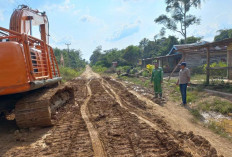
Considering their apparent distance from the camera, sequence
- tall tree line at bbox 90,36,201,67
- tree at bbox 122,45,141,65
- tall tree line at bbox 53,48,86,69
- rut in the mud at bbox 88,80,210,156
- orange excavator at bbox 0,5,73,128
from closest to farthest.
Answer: rut in the mud at bbox 88,80,210,156
orange excavator at bbox 0,5,73,128
tall tree line at bbox 90,36,201,67
tall tree line at bbox 53,48,86,69
tree at bbox 122,45,141,65

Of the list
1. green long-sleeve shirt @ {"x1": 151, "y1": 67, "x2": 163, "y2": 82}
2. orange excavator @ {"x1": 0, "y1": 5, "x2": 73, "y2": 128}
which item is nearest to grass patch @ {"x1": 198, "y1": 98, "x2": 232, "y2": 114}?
green long-sleeve shirt @ {"x1": 151, "y1": 67, "x2": 163, "y2": 82}

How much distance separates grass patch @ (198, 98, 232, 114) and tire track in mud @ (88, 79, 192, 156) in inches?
107

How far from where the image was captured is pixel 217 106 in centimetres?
631

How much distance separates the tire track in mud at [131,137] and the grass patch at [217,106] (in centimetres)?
272

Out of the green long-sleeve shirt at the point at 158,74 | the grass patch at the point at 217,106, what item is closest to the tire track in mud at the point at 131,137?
the grass patch at the point at 217,106

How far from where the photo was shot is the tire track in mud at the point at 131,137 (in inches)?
132

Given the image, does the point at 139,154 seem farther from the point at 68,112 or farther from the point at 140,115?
the point at 68,112

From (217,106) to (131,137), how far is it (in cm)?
385

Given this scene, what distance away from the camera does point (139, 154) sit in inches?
129

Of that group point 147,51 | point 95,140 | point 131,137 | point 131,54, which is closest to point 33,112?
point 95,140

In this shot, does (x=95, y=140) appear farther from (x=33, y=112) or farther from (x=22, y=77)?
(x=22, y=77)

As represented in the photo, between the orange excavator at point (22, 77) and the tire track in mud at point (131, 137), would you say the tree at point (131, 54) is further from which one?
the tire track in mud at point (131, 137)

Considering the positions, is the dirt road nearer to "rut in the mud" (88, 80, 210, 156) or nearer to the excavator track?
"rut in the mud" (88, 80, 210, 156)

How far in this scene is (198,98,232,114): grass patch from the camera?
5.98 m
